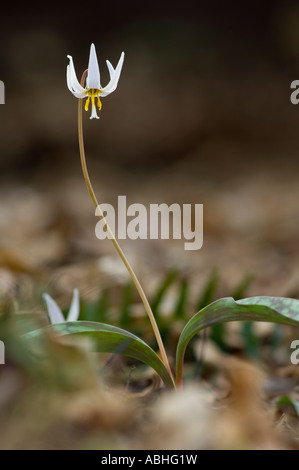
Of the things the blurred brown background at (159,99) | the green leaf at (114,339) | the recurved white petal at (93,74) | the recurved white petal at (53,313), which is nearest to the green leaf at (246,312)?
the green leaf at (114,339)

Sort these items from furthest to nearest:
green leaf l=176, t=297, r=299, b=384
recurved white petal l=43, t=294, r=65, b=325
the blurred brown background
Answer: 1. the blurred brown background
2. recurved white petal l=43, t=294, r=65, b=325
3. green leaf l=176, t=297, r=299, b=384

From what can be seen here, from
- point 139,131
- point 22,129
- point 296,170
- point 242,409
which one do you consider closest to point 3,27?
point 22,129

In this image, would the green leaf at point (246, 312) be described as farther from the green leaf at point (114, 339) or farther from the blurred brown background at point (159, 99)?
the blurred brown background at point (159, 99)

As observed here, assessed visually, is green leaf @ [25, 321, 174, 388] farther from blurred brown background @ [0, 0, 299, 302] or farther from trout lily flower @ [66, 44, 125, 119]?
blurred brown background @ [0, 0, 299, 302]

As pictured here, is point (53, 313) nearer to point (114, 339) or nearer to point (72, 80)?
point (114, 339)

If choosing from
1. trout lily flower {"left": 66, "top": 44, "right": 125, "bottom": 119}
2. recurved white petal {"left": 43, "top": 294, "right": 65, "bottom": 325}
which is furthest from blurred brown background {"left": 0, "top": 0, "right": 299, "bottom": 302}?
trout lily flower {"left": 66, "top": 44, "right": 125, "bottom": 119}
